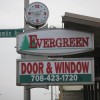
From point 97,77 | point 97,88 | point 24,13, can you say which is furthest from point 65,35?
point 97,88

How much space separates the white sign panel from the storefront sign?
32 centimetres

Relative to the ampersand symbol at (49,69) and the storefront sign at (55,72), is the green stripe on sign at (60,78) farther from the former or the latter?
the ampersand symbol at (49,69)

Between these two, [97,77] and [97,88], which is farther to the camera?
[97,88]

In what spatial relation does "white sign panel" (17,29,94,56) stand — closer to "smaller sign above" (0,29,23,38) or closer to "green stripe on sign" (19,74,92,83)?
"green stripe on sign" (19,74,92,83)

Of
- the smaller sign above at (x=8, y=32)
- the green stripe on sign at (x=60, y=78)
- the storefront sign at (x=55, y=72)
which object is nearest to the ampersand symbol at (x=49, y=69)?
the storefront sign at (x=55, y=72)

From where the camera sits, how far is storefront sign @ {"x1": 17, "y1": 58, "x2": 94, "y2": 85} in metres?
14.4

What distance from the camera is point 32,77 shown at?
14.5m

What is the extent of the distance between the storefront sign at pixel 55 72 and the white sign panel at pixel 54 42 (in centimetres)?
32

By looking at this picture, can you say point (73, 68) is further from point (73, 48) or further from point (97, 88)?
point (97, 88)

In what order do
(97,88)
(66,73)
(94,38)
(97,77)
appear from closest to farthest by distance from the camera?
(66,73) < (94,38) < (97,77) < (97,88)

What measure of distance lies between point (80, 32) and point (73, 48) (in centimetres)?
55

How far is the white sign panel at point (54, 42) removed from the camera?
48.2 feet

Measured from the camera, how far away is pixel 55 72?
14523 millimetres

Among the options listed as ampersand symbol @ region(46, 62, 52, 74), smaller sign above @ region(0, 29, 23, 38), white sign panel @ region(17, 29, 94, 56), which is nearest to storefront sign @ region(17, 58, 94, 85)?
ampersand symbol @ region(46, 62, 52, 74)
